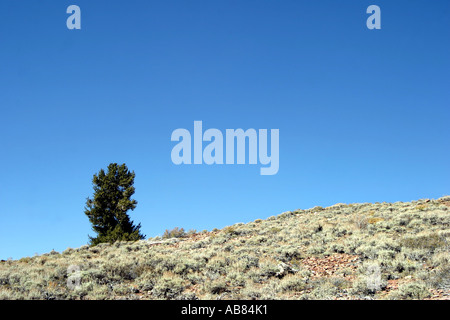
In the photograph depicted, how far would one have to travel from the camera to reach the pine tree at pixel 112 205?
35.6 m

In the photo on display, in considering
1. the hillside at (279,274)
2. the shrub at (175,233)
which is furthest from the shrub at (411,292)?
the shrub at (175,233)

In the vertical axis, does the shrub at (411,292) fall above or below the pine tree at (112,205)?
below

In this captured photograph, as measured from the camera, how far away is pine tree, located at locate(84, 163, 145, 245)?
35.6 meters

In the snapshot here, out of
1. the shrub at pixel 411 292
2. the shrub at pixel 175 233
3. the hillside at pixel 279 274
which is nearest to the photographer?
the shrub at pixel 411 292

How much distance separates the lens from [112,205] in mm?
37562

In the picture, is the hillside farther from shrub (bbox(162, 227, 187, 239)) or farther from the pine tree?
the pine tree

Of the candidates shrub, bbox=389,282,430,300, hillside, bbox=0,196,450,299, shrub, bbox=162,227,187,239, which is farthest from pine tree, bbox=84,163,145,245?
shrub, bbox=389,282,430,300

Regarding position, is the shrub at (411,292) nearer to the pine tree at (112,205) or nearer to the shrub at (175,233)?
the shrub at (175,233)

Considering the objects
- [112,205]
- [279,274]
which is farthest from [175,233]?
[279,274]
